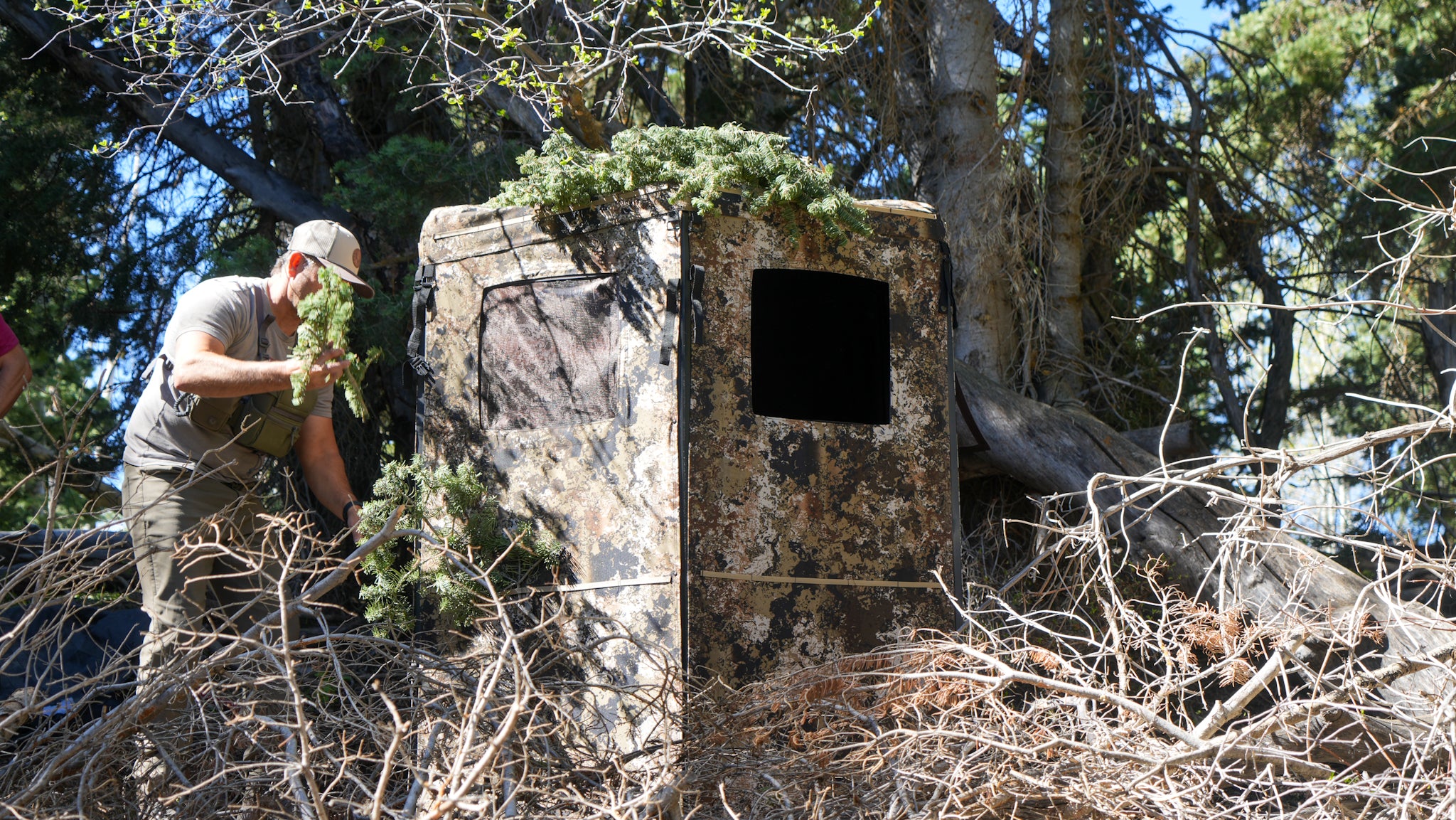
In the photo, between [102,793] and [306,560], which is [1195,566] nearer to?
[306,560]

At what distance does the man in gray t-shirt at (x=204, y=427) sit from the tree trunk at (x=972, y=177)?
4053mm

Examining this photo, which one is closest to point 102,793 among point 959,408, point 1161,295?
point 959,408

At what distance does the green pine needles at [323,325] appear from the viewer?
159 inches

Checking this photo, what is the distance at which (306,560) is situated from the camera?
11.1 feet

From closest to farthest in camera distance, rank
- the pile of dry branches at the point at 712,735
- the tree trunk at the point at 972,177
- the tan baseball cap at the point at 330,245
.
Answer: the pile of dry branches at the point at 712,735
the tan baseball cap at the point at 330,245
the tree trunk at the point at 972,177

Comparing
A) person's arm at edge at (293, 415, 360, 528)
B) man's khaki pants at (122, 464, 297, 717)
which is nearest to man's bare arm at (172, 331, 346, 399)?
man's khaki pants at (122, 464, 297, 717)

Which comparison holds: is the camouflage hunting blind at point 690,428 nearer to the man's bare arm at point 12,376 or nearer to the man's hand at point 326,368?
the man's hand at point 326,368

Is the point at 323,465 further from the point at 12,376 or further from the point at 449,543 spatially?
the point at 12,376

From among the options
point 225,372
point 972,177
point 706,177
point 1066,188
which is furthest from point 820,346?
point 1066,188

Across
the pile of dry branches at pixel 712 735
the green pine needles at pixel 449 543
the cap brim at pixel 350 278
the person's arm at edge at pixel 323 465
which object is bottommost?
the pile of dry branches at pixel 712 735

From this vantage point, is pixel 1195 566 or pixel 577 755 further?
pixel 1195 566

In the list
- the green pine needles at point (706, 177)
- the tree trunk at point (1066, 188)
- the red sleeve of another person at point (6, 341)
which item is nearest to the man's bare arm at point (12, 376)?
the red sleeve of another person at point (6, 341)

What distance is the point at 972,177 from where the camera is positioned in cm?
763

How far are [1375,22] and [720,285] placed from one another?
25.5ft
